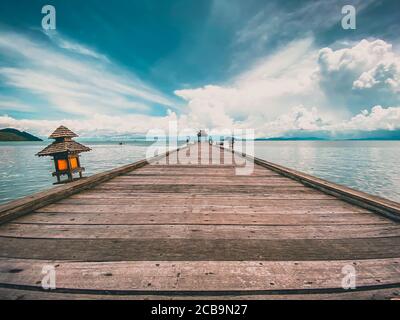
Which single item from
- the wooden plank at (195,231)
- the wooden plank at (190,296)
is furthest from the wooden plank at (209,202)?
the wooden plank at (190,296)

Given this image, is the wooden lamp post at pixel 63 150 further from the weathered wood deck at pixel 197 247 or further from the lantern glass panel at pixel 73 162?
the weathered wood deck at pixel 197 247

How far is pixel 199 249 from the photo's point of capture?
1993mm

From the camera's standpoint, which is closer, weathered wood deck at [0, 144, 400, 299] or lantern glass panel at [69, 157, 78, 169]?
weathered wood deck at [0, 144, 400, 299]

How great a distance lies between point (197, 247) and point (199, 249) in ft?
0.13

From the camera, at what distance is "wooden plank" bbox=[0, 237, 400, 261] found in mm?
1862

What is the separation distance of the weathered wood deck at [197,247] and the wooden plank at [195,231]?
1 centimetres

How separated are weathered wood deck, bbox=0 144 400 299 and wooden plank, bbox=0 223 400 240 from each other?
11 millimetres

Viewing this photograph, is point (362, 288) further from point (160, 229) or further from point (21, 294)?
point (21, 294)

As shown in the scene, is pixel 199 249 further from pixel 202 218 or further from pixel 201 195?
pixel 201 195

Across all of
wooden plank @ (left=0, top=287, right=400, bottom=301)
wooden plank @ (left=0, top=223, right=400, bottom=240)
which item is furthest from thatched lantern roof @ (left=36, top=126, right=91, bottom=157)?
wooden plank @ (left=0, top=287, right=400, bottom=301)

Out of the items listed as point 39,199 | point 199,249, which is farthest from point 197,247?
point 39,199

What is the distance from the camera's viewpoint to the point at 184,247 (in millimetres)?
2025

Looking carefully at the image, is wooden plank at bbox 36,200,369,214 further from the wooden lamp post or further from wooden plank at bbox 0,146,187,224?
the wooden lamp post
